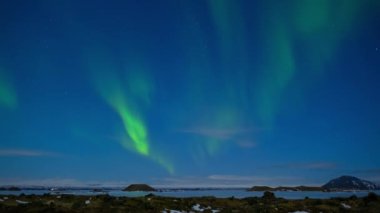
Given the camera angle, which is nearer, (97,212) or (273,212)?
(97,212)

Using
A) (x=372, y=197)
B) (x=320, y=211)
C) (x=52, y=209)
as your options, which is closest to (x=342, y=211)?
(x=320, y=211)

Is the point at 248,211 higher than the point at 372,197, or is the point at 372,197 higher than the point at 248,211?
the point at 372,197

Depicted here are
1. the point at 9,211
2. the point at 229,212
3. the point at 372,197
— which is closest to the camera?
the point at 9,211

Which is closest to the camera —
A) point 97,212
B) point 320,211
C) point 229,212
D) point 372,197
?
point 97,212

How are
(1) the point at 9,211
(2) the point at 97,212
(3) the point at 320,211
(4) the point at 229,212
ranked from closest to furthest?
(1) the point at 9,211
(2) the point at 97,212
(4) the point at 229,212
(3) the point at 320,211

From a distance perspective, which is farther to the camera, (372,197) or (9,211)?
(372,197)

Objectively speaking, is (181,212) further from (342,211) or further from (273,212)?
(342,211)

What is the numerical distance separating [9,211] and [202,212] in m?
23.7

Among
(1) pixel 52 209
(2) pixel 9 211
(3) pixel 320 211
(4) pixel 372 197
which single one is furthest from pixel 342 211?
(2) pixel 9 211

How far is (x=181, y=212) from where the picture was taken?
49469 mm

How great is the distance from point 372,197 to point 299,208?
23.1 metres

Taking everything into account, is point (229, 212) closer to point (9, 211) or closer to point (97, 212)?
point (97, 212)

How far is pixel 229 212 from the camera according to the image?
158 ft

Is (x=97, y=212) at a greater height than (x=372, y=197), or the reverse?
(x=372, y=197)
